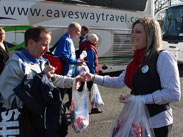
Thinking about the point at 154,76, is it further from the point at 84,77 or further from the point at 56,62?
the point at 56,62

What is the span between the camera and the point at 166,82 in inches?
77.2

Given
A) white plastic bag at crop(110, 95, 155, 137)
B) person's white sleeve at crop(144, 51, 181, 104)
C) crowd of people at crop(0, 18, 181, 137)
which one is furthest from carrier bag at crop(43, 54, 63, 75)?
person's white sleeve at crop(144, 51, 181, 104)

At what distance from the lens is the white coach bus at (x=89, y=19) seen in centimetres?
640

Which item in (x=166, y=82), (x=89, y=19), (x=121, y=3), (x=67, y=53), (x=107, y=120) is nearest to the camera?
(x=166, y=82)

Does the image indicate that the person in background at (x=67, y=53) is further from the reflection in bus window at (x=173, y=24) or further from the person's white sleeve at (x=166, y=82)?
the reflection in bus window at (x=173, y=24)

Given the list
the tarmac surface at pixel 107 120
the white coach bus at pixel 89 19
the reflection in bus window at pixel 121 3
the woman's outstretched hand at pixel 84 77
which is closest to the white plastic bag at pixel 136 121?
the woman's outstretched hand at pixel 84 77

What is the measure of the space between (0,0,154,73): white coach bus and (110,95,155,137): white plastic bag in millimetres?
5035

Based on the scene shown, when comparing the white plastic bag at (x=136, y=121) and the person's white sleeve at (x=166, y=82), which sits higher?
the person's white sleeve at (x=166, y=82)

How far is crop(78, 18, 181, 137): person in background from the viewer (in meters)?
1.97

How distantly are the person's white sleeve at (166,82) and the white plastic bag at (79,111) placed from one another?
2.03 feet

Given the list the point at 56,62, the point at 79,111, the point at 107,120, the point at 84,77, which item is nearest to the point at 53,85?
the point at 79,111

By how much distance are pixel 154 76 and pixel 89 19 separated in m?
6.11

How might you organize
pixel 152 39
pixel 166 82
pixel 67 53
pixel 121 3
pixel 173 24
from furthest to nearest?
pixel 173 24 < pixel 121 3 < pixel 67 53 < pixel 152 39 < pixel 166 82

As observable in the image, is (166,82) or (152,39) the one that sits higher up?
(152,39)
